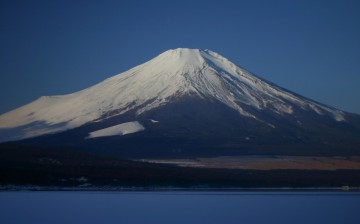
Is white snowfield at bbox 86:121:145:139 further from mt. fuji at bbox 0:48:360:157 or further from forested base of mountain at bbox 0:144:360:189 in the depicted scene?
forested base of mountain at bbox 0:144:360:189

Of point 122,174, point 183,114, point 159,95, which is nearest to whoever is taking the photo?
point 122,174

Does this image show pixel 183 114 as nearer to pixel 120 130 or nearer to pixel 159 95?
pixel 159 95

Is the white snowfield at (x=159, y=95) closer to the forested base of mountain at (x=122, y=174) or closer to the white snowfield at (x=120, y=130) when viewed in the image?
the white snowfield at (x=120, y=130)

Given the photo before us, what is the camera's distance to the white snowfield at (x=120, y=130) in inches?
3925

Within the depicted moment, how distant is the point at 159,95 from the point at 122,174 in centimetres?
6099

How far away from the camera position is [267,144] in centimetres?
9794

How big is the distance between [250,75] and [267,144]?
3741 centimetres

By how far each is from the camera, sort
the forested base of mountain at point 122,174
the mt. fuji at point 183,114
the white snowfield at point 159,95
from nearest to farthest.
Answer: the forested base of mountain at point 122,174
the mt. fuji at point 183,114
the white snowfield at point 159,95
